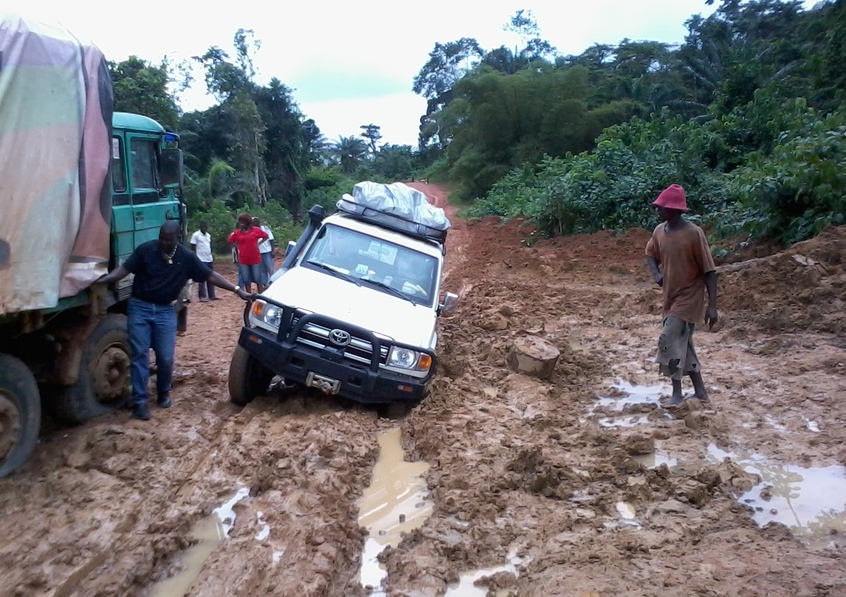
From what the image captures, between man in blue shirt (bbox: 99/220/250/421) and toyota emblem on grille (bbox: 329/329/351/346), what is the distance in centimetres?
76

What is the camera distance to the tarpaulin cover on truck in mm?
4379

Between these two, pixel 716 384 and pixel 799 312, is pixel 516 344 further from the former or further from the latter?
pixel 799 312

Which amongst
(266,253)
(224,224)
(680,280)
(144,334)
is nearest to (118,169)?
(144,334)

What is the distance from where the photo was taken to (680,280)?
5840 millimetres

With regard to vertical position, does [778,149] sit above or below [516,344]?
above

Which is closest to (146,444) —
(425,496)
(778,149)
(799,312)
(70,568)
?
(70,568)

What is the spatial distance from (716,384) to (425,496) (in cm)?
329

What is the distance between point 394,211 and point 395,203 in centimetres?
12

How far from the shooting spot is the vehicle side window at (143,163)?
6500 millimetres

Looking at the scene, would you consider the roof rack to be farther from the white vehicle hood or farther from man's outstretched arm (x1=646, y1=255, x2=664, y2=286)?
man's outstretched arm (x1=646, y1=255, x2=664, y2=286)

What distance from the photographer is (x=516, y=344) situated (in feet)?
24.8

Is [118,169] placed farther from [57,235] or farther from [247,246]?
[247,246]

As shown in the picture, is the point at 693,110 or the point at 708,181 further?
the point at 693,110

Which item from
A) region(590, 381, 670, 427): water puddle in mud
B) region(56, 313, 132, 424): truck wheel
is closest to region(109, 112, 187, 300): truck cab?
region(56, 313, 132, 424): truck wheel
